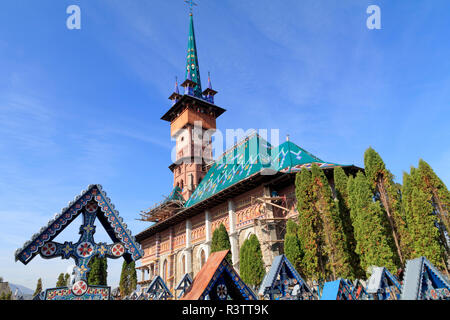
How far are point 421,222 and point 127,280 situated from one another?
33.0m

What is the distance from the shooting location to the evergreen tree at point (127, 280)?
121 ft

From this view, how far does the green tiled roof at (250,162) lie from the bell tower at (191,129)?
9.46ft

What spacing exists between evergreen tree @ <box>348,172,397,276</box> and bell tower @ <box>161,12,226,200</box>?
81.4 ft

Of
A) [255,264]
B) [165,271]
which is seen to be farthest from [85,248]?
[165,271]

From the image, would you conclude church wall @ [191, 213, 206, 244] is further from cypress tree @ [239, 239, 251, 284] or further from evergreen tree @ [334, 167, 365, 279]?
evergreen tree @ [334, 167, 365, 279]

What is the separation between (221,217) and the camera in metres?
29.7

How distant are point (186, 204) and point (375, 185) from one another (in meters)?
24.4

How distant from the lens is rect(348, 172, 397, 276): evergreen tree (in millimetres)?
15383

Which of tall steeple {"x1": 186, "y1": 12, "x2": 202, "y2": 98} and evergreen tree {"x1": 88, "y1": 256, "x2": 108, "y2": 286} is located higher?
tall steeple {"x1": 186, "y1": 12, "x2": 202, "y2": 98}

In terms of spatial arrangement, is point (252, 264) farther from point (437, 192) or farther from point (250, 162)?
point (437, 192)

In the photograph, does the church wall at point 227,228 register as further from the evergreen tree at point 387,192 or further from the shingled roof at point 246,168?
the evergreen tree at point 387,192

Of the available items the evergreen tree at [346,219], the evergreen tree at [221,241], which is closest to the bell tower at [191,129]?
the evergreen tree at [221,241]

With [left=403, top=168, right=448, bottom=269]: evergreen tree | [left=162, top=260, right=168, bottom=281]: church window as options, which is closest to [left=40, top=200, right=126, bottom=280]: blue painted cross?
[left=403, top=168, right=448, bottom=269]: evergreen tree

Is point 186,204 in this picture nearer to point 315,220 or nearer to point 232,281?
point 315,220
